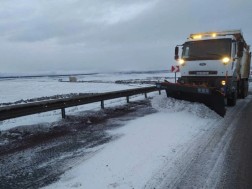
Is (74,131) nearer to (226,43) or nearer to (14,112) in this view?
(14,112)

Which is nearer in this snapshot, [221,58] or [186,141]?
[186,141]

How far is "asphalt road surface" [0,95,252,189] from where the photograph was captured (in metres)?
5.31

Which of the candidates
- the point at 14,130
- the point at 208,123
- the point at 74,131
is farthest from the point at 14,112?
the point at 208,123

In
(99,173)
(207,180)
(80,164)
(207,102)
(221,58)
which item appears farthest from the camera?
(221,58)

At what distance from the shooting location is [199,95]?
12.1m

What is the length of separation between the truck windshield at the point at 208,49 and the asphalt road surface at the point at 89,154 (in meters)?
3.53

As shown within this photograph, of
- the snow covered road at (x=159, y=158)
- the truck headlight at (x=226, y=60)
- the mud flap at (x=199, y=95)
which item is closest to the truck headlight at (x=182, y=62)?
the mud flap at (x=199, y=95)

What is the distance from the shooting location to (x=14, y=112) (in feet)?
30.1

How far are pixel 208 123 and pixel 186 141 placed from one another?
2.67m

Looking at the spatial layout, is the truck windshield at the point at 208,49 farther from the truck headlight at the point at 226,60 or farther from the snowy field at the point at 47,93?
the snowy field at the point at 47,93

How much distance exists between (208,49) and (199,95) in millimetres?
2418

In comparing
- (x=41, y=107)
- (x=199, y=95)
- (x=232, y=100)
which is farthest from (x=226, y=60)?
(x=41, y=107)

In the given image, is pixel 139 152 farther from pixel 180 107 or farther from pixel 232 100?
pixel 232 100

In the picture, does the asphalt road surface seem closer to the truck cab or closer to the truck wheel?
the truck cab
